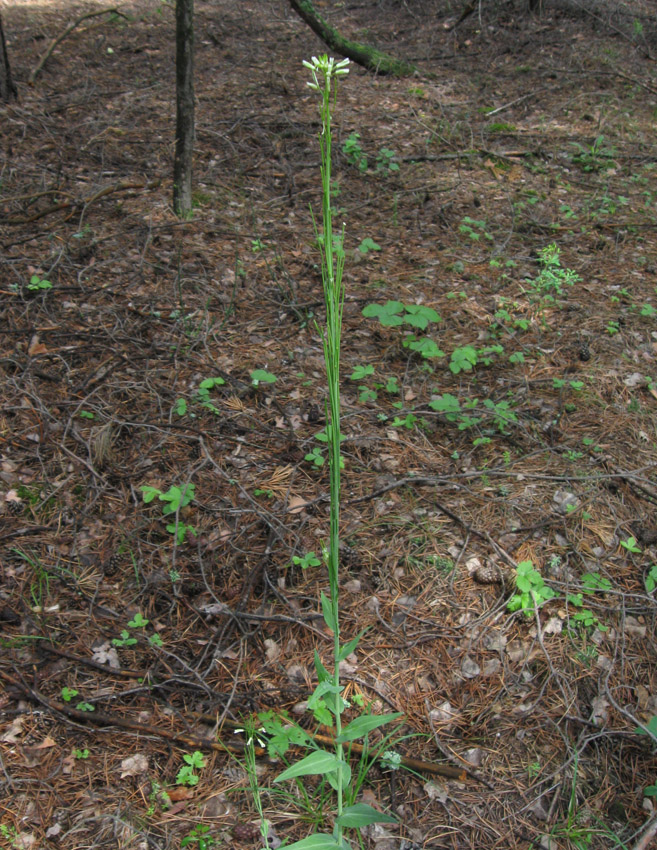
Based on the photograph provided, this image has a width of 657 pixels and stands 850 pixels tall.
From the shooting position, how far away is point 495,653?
2357mm

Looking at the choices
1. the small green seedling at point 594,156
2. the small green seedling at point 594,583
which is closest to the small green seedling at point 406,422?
the small green seedling at point 594,583

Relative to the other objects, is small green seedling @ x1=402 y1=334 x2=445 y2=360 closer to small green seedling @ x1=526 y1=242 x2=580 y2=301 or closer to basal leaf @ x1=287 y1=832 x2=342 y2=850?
small green seedling @ x1=526 y1=242 x2=580 y2=301

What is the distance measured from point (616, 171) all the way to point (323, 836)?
6.26 meters

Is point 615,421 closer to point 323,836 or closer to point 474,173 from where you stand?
point 323,836

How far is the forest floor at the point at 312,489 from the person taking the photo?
2.04 m

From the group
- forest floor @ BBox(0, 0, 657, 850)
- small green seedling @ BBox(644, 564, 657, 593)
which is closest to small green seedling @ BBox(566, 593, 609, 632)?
forest floor @ BBox(0, 0, 657, 850)

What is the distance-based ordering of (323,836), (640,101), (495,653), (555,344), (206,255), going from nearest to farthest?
(323,836) < (495,653) < (555,344) < (206,255) < (640,101)

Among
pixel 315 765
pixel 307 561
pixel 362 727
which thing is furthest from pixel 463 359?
pixel 315 765

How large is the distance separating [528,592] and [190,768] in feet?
4.73

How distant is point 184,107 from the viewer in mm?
4430

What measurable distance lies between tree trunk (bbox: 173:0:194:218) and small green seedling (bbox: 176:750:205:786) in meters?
3.96

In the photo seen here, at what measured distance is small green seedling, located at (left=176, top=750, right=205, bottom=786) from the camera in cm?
200

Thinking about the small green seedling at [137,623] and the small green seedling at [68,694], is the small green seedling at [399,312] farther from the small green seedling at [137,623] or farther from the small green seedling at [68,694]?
the small green seedling at [68,694]

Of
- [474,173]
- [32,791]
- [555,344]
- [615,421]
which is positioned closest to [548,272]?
[555,344]
